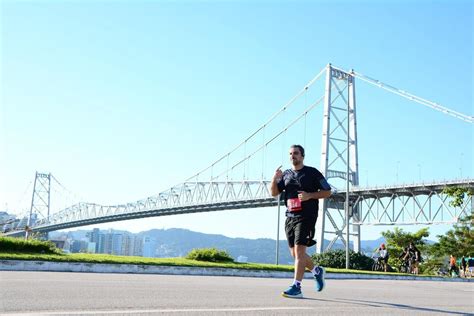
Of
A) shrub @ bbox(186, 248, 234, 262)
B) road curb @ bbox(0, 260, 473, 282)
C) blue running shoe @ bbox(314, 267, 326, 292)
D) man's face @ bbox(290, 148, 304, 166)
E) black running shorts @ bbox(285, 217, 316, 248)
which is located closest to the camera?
black running shorts @ bbox(285, 217, 316, 248)

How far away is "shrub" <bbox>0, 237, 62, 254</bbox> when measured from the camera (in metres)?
12.6

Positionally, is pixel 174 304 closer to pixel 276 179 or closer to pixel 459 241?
pixel 276 179

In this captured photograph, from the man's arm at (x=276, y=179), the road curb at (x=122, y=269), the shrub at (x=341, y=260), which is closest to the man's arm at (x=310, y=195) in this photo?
the man's arm at (x=276, y=179)

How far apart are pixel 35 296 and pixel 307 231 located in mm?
2564

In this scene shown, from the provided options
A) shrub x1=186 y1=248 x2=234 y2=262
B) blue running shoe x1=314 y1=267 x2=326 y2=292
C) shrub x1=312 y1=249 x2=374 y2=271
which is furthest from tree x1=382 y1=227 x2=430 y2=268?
blue running shoe x1=314 y1=267 x2=326 y2=292

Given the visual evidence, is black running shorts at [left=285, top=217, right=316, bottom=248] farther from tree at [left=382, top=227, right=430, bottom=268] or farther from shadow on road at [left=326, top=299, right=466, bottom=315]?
tree at [left=382, top=227, right=430, bottom=268]

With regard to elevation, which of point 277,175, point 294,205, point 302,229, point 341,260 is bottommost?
point 341,260

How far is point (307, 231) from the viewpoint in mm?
5668

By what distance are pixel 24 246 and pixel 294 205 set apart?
907 centimetres

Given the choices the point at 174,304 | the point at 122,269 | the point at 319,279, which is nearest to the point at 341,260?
the point at 122,269

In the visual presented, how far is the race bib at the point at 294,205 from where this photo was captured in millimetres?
5715

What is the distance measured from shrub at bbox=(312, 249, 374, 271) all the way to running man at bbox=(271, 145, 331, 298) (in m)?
16.8

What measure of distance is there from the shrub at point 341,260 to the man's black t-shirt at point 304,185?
1679 centimetres

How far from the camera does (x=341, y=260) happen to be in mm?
22578
